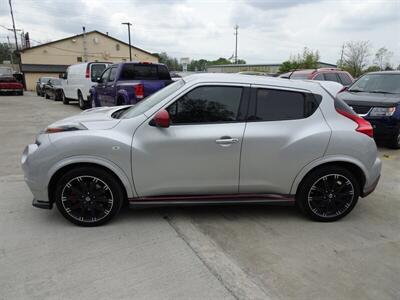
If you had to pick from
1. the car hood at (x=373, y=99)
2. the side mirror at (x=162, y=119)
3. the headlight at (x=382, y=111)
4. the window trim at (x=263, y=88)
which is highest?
the window trim at (x=263, y=88)

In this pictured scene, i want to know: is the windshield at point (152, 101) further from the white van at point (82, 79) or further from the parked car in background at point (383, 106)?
the white van at point (82, 79)

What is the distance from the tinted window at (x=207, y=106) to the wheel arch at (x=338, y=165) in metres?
1.03

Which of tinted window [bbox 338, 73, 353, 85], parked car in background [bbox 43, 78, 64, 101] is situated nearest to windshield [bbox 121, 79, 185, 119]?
tinted window [bbox 338, 73, 353, 85]

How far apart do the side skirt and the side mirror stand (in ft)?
2.78

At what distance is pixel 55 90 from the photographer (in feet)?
73.6

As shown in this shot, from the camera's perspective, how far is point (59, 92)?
22.1m

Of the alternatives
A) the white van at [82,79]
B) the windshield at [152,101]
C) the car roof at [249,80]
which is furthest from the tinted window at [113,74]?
the car roof at [249,80]

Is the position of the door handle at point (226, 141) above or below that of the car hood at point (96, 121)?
below

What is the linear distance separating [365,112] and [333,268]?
18.8ft

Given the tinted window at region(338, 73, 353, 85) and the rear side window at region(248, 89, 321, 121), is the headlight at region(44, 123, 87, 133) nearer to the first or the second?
the rear side window at region(248, 89, 321, 121)

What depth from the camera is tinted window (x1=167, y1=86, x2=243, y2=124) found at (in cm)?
396

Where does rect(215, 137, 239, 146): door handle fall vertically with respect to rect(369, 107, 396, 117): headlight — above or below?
above

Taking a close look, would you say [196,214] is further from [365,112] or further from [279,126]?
[365,112]

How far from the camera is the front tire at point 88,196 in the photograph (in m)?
3.87
